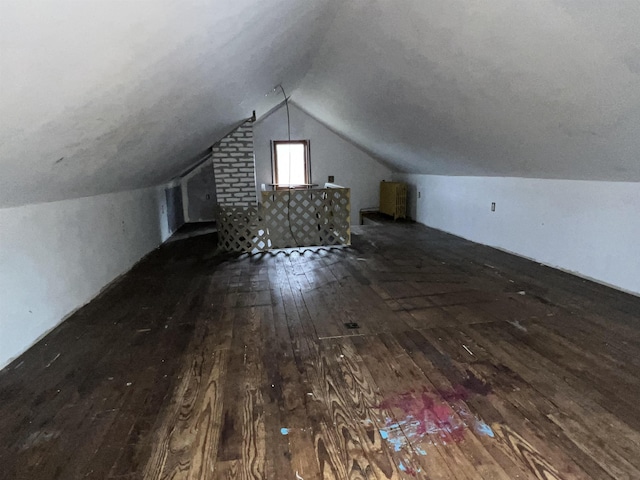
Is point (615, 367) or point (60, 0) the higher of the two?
point (60, 0)

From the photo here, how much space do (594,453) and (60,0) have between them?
2.60 meters

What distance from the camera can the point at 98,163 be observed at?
9.28 ft

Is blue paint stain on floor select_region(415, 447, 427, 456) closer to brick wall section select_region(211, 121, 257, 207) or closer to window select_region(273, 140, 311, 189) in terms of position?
brick wall section select_region(211, 121, 257, 207)

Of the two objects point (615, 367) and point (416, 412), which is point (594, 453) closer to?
point (416, 412)

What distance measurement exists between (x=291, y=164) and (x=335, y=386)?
21.8 feet

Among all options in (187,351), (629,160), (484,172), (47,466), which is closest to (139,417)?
(47,466)

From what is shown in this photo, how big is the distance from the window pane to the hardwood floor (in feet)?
16.0

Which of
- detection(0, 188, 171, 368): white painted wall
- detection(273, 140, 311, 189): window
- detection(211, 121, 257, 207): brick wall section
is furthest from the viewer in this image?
detection(273, 140, 311, 189): window

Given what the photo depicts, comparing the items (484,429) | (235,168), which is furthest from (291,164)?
(484,429)

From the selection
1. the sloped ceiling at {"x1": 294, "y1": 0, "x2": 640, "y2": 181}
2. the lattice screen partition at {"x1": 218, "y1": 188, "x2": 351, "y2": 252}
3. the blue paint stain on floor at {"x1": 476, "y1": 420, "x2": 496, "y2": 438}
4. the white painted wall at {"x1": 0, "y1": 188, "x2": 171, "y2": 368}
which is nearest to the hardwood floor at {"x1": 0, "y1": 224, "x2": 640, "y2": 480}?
the blue paint stain on floor at {"x1": 476, "y1": 420, "x2": 496, "y2": 438}

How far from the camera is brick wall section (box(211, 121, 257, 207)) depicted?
17.8 feet

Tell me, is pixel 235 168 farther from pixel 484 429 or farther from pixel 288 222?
pixel 484 429

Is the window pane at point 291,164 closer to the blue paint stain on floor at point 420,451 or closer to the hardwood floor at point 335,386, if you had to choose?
the hardwood floor at point 335,386

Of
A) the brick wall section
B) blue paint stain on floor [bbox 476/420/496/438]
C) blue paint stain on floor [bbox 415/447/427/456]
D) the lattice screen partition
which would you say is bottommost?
blue paint stain on floor [bbox 415/447/427/456]
